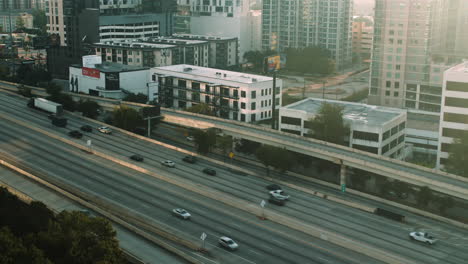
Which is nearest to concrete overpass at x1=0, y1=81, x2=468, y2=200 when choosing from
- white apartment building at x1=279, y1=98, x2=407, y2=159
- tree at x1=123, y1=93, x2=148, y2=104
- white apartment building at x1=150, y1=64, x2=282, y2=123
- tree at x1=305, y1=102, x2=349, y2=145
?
tree at x1=305, y1=102, x2=349, y2=145

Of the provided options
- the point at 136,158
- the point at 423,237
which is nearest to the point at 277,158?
the point at 136,158

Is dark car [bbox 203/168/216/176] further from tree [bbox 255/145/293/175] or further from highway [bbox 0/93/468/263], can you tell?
tree [bbox 255/145/293/175]

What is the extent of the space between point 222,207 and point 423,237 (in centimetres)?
2218

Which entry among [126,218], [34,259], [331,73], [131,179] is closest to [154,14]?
[331,73]

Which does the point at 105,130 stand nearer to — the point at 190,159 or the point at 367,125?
the point at 190,159

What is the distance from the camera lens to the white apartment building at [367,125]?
298ft

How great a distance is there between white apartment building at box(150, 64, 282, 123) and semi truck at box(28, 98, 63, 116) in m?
26.5

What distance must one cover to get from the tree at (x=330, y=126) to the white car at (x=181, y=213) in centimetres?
3404

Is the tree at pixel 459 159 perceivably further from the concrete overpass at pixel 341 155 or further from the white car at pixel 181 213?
the white car at pixel 181 213

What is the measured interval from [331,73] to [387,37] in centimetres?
6258

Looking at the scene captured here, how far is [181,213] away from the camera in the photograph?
65.7 m

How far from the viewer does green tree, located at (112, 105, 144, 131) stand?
10344 centimetres

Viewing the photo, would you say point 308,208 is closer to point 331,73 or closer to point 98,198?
point 98,198

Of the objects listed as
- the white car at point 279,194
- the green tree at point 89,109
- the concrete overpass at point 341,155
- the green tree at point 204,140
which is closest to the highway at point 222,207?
the white car at point 279,194
